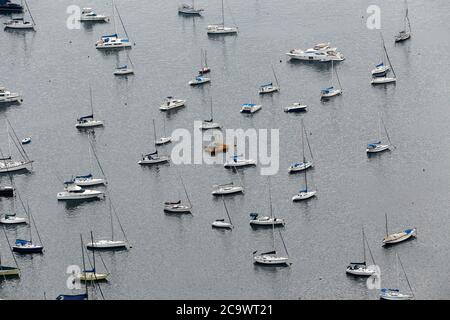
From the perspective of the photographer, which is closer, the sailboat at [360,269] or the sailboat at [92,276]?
the sailboat at [360,269]

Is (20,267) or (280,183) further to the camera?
(280,183)

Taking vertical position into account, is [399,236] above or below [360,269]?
above

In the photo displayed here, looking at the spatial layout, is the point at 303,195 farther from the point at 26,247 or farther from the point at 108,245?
the point at 26,247

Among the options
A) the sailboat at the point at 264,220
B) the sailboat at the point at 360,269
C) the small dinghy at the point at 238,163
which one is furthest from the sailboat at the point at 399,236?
the small dinghy at the point at 238,163

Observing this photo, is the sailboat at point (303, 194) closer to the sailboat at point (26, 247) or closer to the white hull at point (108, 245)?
the white hull at point (108, 245)

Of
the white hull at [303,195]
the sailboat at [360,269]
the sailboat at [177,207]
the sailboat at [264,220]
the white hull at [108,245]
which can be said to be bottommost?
the sailboat at [360,269]

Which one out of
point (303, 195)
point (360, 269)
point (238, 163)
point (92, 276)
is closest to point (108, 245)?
point (92, 276)

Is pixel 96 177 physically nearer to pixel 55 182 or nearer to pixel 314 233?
pixel 55 182
